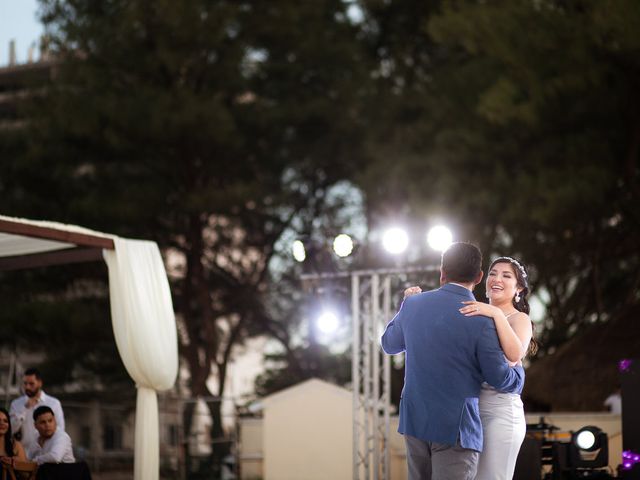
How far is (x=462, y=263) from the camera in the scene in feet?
11.2

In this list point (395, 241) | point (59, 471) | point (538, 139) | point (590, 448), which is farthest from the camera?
point (538, 139)

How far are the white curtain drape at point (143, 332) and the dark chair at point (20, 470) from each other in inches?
40.4

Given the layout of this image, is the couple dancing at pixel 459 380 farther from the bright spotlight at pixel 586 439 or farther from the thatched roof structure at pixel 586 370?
the thatched roof structure at pixel 586 370

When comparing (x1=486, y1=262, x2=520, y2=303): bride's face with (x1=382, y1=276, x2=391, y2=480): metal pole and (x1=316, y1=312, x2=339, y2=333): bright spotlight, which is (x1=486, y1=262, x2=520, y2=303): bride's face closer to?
(x1=382, y1=276, x2=391, y2=480): metal pole

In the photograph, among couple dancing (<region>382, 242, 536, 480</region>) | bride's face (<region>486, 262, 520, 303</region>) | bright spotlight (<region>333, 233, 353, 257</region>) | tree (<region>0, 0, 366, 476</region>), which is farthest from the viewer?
tree (<region>0, 0, 366, 476</region>)

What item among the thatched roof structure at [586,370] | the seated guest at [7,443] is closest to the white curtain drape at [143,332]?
the seated guest at [7,443]

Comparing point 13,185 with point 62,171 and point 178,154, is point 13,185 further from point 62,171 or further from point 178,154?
point 178,154

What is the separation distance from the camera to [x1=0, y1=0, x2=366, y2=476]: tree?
17.3 metres

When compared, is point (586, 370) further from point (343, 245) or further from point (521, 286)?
point (521, 286)

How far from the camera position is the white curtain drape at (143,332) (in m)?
7.67

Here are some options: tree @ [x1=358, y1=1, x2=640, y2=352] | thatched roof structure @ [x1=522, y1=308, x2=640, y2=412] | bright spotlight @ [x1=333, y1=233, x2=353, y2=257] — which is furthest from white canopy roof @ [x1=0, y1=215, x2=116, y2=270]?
thatched roof structure @ [x1=522, y1=308, x2=640, y2=412]

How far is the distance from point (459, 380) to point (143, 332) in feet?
15.4

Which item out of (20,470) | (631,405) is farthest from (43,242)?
(631,405)

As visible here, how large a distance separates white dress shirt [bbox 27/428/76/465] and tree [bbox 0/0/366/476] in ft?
29.1
